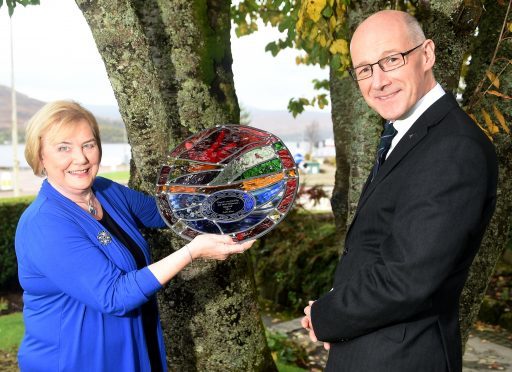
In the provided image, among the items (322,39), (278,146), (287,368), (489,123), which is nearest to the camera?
(278,146)

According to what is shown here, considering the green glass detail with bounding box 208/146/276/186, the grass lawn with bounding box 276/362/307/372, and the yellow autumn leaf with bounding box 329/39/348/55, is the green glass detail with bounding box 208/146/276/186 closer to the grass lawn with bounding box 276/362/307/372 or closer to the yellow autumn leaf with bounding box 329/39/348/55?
the yellow autumn leaf with bounding box 329/39/348/55

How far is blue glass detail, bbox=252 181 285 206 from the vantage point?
2389mm

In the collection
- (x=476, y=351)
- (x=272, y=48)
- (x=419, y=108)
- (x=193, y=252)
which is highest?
(x=272, y=48)

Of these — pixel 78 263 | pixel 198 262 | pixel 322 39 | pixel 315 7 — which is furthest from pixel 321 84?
pixel 78 263

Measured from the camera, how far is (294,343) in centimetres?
557

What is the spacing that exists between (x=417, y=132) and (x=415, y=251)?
17.8 inches

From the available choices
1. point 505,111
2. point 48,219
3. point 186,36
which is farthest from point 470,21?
point 48,219

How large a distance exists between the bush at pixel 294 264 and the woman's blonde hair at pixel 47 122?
5.64 metres

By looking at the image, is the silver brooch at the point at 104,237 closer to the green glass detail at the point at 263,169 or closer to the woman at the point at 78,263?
the woman at the point at 78,263

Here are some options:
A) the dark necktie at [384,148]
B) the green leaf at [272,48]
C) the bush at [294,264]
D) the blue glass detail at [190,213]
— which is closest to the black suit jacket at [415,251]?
the dark necktie at [384,148]

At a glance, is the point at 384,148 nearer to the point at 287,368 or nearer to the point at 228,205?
the point at 228,205

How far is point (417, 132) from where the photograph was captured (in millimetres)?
1919

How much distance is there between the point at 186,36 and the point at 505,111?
212 cm

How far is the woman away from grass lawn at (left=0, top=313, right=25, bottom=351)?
4.78 metres
